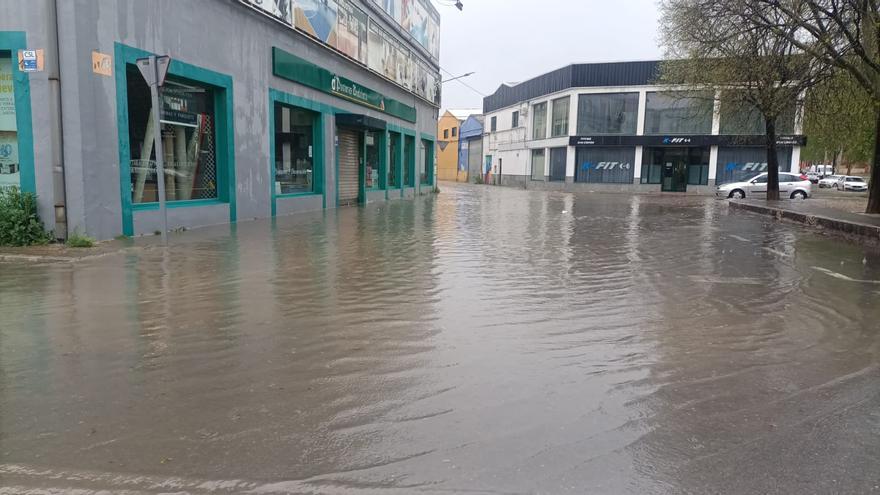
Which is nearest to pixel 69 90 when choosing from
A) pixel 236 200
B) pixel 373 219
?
pixel 236 200

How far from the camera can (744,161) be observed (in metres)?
41.3

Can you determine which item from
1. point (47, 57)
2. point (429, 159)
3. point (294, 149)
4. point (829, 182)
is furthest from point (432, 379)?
point (829, 182)

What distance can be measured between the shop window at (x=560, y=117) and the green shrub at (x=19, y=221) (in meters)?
39.9

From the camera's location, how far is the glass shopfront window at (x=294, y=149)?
17.0 metres

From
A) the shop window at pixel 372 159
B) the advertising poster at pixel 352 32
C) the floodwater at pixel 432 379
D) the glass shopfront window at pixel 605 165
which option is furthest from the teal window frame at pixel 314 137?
the glass shopfront window at pixel 605 165

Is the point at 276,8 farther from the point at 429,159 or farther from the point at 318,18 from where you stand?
the point at 429,159

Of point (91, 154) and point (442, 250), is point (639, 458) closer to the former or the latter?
point (442, 250)

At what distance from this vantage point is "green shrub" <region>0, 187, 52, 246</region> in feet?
31.2

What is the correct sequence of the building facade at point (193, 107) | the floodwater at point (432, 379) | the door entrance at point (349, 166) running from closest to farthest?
the floodwater at point (432, 379) → the building facade at point (193, 107) → the door entrance at point (349, 166)

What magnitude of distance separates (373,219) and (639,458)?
14054 mm

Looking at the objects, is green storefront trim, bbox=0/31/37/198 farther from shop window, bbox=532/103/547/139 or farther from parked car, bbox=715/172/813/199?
shop window, bbox=532/103/547/139

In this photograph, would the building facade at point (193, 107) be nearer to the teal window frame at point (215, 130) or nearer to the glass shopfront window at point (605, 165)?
the teal window frame at point (215, 130)

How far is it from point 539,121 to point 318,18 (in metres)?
34.6

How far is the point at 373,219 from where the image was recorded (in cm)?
1692
